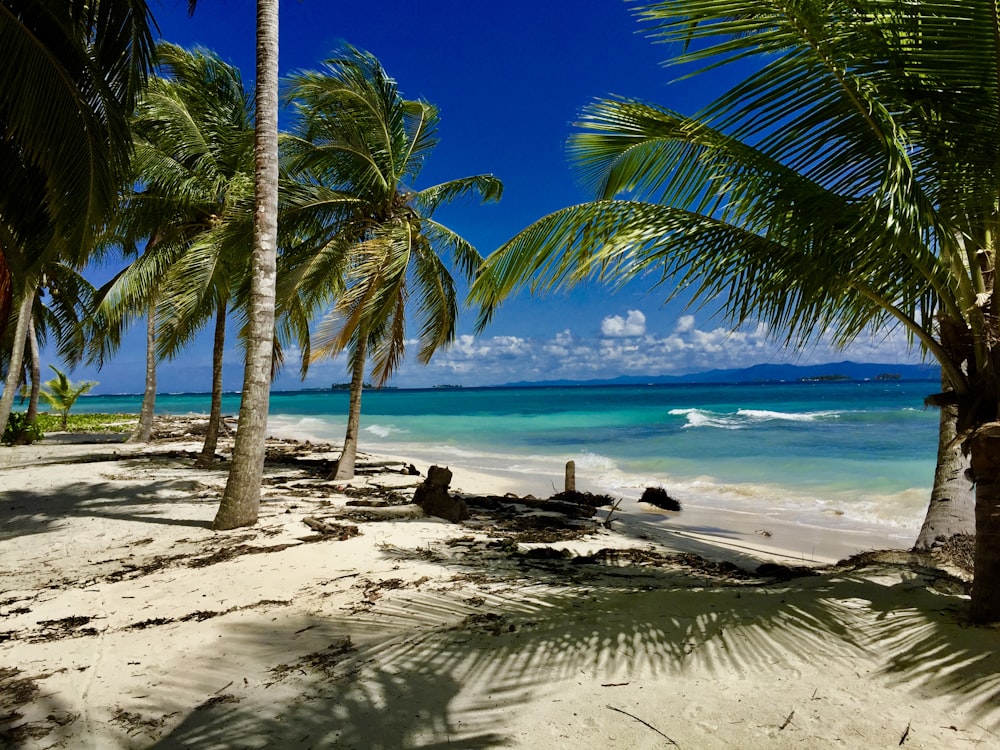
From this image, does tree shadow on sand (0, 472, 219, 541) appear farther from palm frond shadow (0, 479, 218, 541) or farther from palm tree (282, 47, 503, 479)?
palm tree (282, 47, 503, 479)

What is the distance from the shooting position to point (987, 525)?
269 cm

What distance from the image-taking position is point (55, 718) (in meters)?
2.36

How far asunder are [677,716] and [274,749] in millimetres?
1558

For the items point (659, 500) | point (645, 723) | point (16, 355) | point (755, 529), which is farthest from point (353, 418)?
point (645, 723)

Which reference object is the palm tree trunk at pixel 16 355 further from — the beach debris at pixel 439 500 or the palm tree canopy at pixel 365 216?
the beach debris at pixel 439 500

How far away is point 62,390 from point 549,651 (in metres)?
23.3

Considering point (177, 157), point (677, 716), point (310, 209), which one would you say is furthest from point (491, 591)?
point (177, 157)

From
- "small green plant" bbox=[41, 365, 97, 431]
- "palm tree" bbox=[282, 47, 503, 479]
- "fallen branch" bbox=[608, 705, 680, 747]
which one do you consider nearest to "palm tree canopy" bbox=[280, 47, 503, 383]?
"palm tree" bbox=[282, 47, 503, 479]

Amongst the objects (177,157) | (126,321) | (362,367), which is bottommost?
(362,367)

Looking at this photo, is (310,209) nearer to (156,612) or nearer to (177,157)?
(177,157)

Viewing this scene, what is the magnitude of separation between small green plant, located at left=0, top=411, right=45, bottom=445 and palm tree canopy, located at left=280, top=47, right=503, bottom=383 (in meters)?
10.1

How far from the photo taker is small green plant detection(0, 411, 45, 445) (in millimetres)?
13922

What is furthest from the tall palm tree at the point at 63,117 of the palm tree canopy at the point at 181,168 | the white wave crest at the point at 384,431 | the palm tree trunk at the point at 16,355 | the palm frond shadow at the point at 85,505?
the white wave crest at the point at 384,431

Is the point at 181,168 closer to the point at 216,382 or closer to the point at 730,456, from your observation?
the point at 216,382
